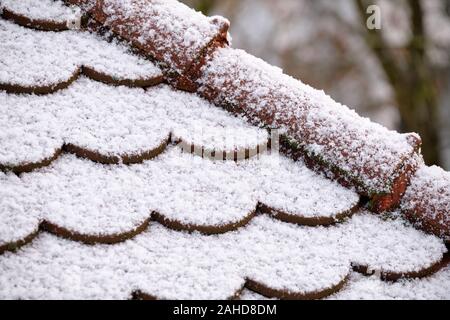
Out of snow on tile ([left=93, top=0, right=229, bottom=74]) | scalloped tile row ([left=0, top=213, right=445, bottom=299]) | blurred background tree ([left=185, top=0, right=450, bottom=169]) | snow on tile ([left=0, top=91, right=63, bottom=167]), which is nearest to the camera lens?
scalloped tile row ([left=0, top=213, right=445, bottom=299])

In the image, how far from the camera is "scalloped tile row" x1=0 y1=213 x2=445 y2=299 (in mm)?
1508

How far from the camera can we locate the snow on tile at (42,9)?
214 centimetres

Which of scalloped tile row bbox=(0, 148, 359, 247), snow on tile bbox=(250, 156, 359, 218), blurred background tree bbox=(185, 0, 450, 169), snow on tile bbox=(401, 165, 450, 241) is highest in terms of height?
blurred background tree bbox=(185, 0, 450, 169)

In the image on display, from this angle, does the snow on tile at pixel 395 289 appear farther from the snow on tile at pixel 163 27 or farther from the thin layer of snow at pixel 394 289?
the snow on tile at pixel 163 27

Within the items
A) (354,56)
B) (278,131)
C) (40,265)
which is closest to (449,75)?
(354,56)

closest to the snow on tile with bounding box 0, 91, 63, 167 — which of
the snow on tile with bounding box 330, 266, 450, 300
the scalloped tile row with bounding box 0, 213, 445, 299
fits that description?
→ the scalloped tile row with bounding box 0, 213, 445, 299

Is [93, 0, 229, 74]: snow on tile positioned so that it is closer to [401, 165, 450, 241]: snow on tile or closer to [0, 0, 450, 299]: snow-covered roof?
[0, 0, 450, 299]: snow-covered roof

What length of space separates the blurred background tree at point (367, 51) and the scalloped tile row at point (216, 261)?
25.8 ft

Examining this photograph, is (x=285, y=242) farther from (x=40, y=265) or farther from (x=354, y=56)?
(x=354, y=56)

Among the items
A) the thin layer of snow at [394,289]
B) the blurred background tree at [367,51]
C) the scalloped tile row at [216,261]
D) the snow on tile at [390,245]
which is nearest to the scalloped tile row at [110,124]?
the scalloped tile row at [216,261]

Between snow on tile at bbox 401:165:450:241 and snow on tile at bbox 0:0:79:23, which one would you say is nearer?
snow on tile at bbox 401:165:450:241
